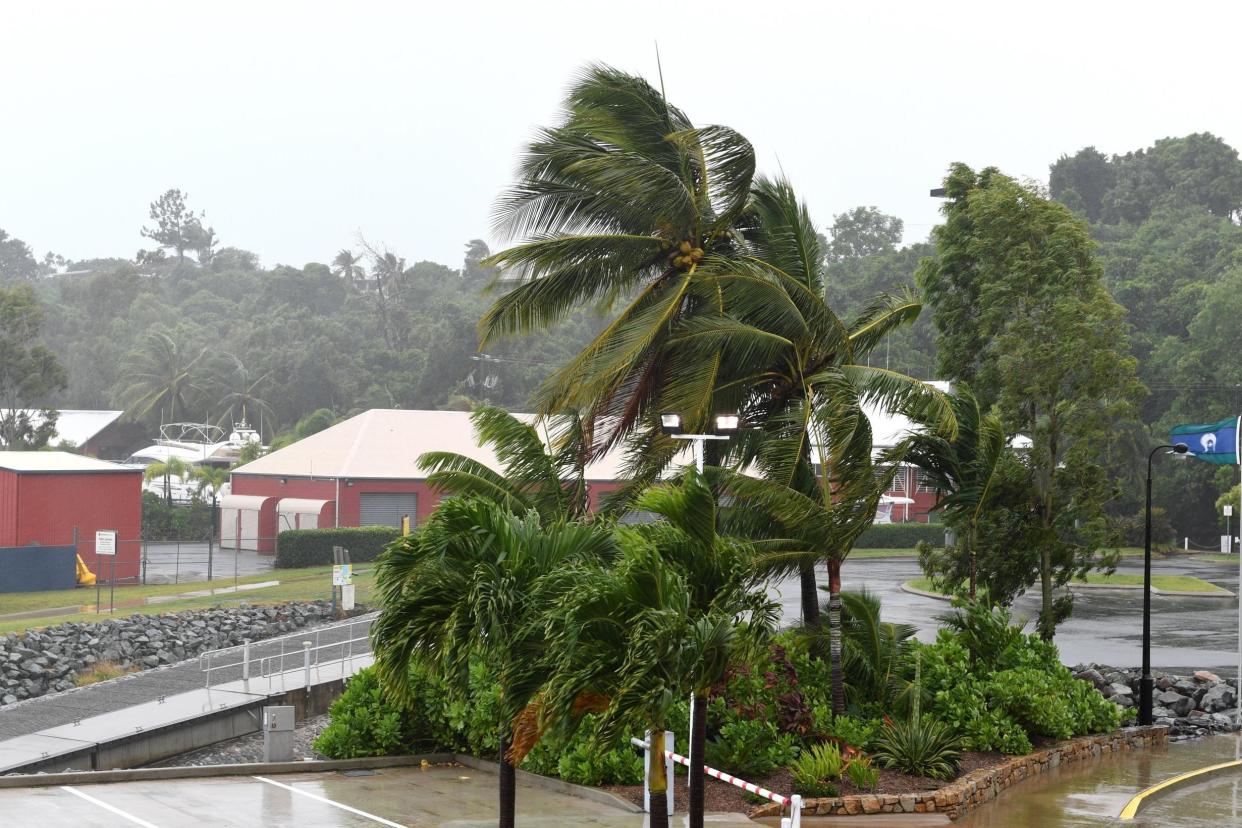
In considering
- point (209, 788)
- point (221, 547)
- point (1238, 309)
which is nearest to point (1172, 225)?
point (1238, 309)

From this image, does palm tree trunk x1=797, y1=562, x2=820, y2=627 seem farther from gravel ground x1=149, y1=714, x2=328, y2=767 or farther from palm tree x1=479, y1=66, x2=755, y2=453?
gravel ground x1=149, y1=714, x2=328, y2=767

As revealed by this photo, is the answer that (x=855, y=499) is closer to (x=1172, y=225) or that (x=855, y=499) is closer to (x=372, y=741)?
(x=372, y=741)

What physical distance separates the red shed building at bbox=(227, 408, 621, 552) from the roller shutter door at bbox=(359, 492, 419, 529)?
0.13ft

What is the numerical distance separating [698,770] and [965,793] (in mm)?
5651

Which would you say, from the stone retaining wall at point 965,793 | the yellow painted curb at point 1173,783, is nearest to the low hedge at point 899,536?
the stone retaining wall at point 965,793

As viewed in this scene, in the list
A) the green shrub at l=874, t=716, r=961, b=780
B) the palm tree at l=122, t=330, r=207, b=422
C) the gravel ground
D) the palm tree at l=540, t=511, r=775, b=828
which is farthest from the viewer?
the palm tree at l=122, t=330, r=207, b=422

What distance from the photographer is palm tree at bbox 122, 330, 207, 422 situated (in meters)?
93.0

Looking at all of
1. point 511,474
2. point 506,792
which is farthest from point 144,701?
point 506,792

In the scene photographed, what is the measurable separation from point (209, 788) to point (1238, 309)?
6220 centimetres

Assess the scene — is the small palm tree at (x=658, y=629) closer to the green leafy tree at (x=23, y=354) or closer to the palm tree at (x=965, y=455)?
the palm tree at (x=965, y=455)

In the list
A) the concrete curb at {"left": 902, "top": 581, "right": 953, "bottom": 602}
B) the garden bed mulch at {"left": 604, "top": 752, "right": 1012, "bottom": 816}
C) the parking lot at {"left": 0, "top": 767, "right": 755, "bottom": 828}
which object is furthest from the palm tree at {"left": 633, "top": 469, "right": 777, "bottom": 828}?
the concrete curb at {"left": 902, "top": 581, "right": 953, "bottom": 602}

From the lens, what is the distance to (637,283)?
22.0m

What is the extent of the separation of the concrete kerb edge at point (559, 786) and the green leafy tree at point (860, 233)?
370 feet

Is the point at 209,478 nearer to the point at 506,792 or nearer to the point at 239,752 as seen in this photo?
the point at 239,752
